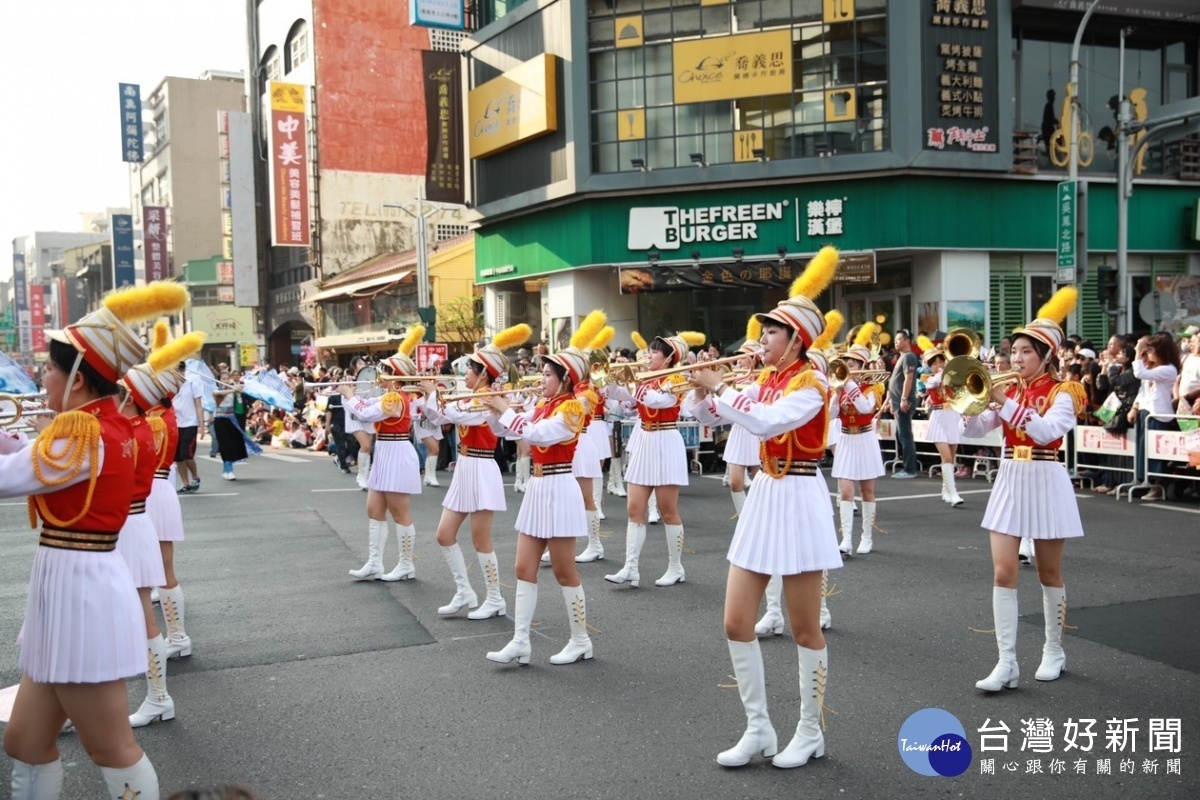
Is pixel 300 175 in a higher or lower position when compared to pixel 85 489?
higher

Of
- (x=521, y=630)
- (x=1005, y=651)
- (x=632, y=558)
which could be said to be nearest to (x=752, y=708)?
(x=1005, y=651)

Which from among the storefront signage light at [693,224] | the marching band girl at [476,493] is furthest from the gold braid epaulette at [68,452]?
the storefront signage light at [693,224]

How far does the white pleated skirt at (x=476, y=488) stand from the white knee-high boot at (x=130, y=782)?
13.2 feet

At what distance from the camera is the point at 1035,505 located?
5879mm

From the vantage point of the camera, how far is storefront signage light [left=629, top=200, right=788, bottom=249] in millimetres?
25094

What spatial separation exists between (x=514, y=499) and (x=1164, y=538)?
8.36 m

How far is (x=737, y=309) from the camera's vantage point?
27.6m

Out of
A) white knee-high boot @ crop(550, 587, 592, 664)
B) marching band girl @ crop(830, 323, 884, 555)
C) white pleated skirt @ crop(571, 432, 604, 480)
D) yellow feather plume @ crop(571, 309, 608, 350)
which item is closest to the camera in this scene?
white knee-high boot @ crop(550, 587, 592, 664)

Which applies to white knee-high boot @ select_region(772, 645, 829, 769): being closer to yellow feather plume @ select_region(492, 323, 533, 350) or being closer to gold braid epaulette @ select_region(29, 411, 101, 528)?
gold braid epaulette @ select_region(29, 411, 101, 528)

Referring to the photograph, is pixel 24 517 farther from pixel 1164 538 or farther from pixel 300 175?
pixel 300 175

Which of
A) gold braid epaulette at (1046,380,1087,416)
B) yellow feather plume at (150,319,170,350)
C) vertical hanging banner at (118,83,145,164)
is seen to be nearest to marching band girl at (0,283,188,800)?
yellow feather plume at (150,319,170,350)

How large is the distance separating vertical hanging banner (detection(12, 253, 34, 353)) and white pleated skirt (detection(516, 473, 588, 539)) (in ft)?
292

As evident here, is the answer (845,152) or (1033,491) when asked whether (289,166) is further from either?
(1033,491)

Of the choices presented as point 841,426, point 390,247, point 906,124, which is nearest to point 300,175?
point 390,247
